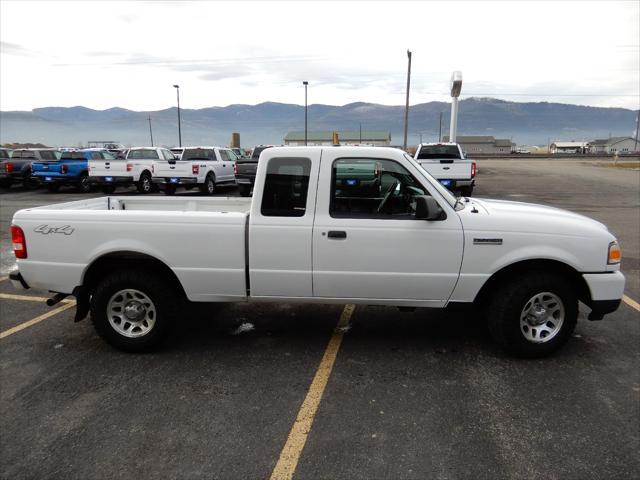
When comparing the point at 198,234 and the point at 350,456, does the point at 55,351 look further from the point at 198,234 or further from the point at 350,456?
the point at 350,456

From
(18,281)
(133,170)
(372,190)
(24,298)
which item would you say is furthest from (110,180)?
(372,190)

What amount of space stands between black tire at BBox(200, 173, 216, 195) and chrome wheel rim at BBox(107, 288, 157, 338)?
49.4 ft

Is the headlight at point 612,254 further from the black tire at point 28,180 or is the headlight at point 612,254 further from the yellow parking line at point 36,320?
the black tire at point 28,180

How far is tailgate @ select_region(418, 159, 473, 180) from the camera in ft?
51.6

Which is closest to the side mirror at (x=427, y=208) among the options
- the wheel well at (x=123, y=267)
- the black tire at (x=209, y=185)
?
the wheel well at (x=123, y=267)

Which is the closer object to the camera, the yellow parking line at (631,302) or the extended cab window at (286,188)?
the extended cab window at (286,188)

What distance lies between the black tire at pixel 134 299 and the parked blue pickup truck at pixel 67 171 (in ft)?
56.7

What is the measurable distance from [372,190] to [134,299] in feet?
7.97

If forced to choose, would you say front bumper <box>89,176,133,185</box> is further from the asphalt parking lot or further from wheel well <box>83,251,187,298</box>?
wheel well <box>83,251,187,298</box>

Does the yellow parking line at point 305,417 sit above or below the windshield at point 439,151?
below

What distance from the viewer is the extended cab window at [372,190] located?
420cm

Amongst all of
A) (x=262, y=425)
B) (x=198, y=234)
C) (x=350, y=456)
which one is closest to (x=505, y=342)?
(x=350, y=456)

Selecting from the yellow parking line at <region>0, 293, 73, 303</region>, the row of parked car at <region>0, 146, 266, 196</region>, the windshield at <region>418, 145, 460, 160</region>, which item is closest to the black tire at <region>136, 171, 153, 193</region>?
the row of parked car at <region>0, 146, 266, 196</region>

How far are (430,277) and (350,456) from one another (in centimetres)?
174
